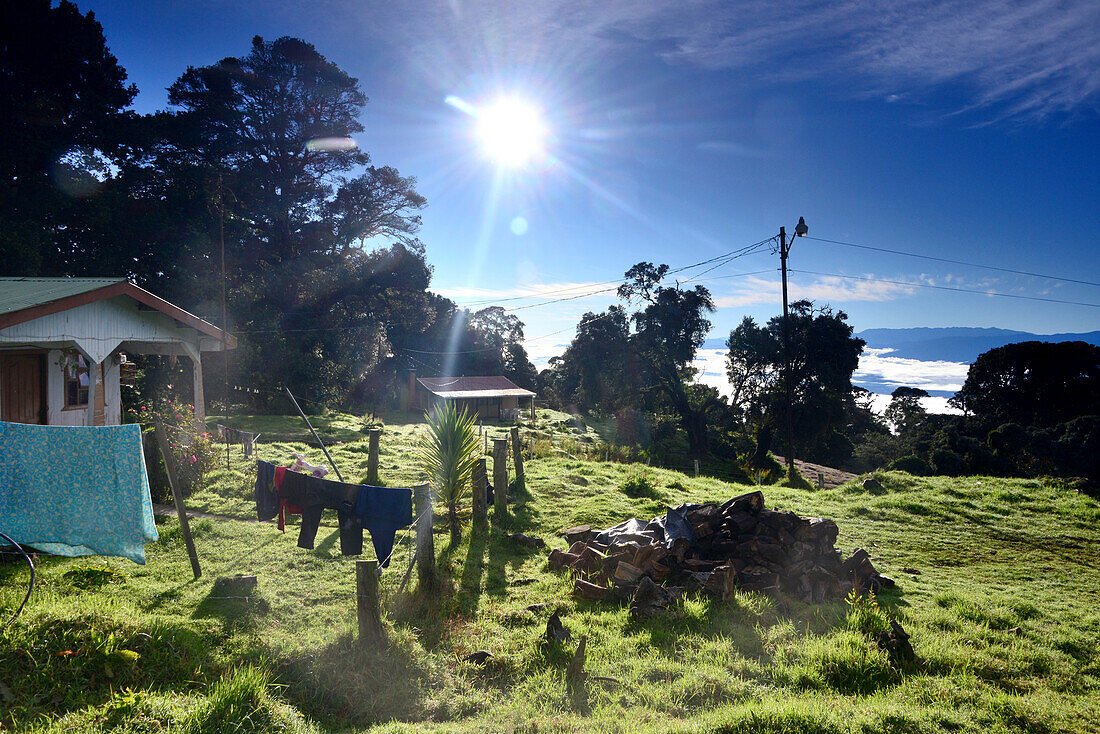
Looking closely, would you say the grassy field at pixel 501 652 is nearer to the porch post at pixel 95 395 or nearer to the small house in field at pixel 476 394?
the porch post at pixel 95 395

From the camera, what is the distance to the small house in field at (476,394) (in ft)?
128

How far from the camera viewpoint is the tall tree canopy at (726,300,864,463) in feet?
110

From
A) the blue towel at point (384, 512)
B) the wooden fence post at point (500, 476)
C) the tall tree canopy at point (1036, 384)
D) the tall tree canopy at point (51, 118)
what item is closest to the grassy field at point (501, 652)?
the blue towel at point (384, 512)

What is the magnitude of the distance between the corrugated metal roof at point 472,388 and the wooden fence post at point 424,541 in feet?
101

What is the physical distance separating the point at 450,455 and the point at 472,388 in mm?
32145

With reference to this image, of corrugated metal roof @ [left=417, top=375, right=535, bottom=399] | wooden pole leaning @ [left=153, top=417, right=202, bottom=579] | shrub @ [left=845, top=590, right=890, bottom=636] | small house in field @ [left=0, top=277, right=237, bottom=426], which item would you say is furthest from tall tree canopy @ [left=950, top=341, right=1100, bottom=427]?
small house in field @ [left=0, top=277, right=237, bottom=426]

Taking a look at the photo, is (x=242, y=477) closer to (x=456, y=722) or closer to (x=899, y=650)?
(x=456, y=722)

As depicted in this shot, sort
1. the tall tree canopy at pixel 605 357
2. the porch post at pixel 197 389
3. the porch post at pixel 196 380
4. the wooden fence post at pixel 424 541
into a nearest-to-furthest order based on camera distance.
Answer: the wooden fence post at pixel 424 541, the porch post at pixel 196 380, the porch post at pixel 197 389, the tall tree canopy at pixel 605 357

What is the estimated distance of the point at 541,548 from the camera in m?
9.62

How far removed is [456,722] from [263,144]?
1500 inches

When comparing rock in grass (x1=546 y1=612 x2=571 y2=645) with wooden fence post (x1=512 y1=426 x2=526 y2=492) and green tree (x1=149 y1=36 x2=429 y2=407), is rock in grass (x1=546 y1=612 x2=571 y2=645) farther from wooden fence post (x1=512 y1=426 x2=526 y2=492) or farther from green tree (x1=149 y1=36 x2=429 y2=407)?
green tree (x1=149 y1=36 x2=429 y2=407)

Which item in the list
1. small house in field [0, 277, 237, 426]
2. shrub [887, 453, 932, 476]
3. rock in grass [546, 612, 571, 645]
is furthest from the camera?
shrub [887, 453, 932, 476]

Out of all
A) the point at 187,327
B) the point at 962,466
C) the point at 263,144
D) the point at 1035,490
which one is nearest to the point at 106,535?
the point at 187,327

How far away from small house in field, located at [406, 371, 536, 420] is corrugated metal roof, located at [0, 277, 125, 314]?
26461mm
